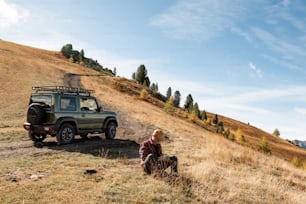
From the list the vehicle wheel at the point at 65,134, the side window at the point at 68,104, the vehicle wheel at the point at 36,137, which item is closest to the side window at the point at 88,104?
the side window at the point at 68,104

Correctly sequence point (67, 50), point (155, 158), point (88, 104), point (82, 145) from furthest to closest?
1. point (67, 50)
2. point (88, 104)
3. point (82, 145)
4. point (155, 158)

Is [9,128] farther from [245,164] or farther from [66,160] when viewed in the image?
[245,164]

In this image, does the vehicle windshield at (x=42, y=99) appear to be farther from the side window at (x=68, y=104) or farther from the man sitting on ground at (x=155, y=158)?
the man sitting on ground at (x=155, y=158)

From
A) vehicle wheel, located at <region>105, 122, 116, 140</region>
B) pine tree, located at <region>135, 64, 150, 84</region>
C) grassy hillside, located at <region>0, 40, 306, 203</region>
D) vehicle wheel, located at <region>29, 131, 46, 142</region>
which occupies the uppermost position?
pine tree, located at <region>135, 64, 150, 84</region>

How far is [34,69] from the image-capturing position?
53656 mm

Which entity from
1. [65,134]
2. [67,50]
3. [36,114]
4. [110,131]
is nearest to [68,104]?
[65,134]

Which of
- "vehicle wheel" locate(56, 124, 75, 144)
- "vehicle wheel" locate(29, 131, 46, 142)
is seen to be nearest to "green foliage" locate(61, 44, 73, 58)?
"vehicle wheel" locate(29, 131, 46, 142)

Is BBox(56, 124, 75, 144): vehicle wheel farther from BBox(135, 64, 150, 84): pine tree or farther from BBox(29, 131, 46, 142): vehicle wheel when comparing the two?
BBox(135, 64, 150, 84): pine tree

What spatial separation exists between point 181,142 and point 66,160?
829 centimetres

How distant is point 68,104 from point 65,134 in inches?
56.2

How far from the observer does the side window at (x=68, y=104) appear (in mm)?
15912

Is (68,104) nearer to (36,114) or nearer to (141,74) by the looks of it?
(36,114)

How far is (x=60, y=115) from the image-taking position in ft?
51.2

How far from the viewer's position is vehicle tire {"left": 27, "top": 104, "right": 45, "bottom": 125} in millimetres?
15305
